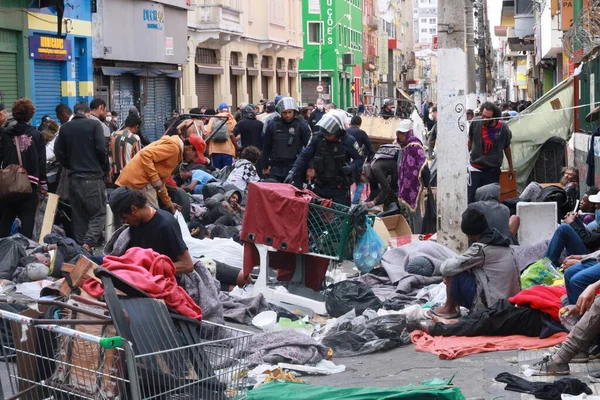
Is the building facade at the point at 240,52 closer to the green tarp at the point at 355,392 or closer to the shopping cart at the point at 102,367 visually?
the green tarp at the point at 355,392

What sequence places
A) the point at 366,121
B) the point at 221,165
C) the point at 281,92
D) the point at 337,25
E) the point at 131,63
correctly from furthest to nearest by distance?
the point at 337,25 < the point at 281,92 < the point at 131,63 < the point at 366,121 < the point at 221,165

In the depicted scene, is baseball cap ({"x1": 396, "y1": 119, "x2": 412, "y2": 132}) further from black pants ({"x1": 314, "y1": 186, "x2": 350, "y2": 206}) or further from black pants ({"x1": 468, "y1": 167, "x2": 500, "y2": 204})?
black pants ({"x1": 314, "y1": 186, "x2": 350, "y2": 206})

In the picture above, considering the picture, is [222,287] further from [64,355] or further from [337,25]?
[337,25]

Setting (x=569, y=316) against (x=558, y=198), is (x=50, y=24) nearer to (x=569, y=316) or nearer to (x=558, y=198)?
(x=558, y=198)

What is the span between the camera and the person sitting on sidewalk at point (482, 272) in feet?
29.7

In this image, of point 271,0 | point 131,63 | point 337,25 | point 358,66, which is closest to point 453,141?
point 131,63

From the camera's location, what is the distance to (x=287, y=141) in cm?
1566

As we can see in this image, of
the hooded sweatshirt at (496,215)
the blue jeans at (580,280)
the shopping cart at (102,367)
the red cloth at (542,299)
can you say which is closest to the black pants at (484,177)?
the hooded sweatshirt at (496,215)

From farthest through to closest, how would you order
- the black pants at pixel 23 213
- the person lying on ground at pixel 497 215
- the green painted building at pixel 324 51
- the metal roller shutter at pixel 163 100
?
the green painted building at pixel 324 51 < the metal roller shutter at pixel 163 100 < the black pants at pixel 23 213 < the person lying on ground at pixel 497 215

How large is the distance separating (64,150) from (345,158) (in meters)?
3.22

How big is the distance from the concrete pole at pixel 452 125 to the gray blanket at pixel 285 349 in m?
4.45

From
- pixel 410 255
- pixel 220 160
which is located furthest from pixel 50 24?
pixel 410 255

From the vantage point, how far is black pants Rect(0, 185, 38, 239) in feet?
41.6

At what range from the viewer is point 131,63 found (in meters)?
29.9
